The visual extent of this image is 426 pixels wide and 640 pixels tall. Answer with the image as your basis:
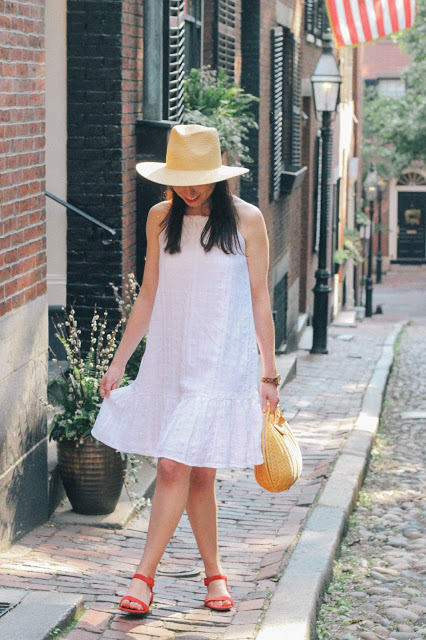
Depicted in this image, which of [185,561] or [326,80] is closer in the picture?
[185,561]

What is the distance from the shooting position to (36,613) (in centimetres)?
383

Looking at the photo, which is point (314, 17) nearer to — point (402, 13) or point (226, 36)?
point (402, 13)

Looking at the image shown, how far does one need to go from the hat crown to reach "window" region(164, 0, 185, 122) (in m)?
3.30

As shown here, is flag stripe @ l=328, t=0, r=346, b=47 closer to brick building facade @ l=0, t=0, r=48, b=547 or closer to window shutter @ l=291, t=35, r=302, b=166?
window shutter @ l=291, t=35, r=302, b=166

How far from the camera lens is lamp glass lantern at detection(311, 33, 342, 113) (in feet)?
47.4

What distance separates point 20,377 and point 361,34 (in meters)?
9.02

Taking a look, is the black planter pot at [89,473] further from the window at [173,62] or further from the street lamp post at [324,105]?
the street lamp post at [324,105]

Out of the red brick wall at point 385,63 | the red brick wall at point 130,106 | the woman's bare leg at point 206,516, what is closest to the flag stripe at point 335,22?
the red brick wall at point 130,106

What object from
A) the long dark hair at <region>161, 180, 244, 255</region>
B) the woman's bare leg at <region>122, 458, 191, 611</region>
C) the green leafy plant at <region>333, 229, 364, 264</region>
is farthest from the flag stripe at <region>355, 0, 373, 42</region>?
the green leafy plant at <region>333, 229, 364, 264</region>

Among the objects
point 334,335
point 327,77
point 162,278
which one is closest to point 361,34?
point 327,77

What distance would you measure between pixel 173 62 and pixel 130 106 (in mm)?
676

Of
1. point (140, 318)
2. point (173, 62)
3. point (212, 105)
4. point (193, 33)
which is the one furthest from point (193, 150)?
point (193, 33)

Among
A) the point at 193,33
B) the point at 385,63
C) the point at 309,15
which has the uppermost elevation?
the point at 385,63

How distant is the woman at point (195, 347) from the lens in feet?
13.0
